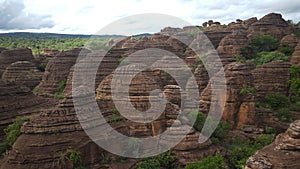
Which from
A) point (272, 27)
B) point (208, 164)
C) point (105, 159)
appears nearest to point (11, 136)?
point (105, 159)

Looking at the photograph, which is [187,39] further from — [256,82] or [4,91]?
[4,91]

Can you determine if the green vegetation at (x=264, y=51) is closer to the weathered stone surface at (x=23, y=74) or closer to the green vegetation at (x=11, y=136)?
the weathered stone surface at (x=23, y=74)

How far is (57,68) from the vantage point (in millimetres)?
39562

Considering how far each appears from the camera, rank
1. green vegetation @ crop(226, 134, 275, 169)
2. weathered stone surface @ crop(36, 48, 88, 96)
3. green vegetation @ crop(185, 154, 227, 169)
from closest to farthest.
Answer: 1. green vegetation @ crop(185, 154, 227, 169)
2. green vegetation @ crop(226, 134, 275, 169)
3. weathered stone surface @ crop(36, 48, 88, 96)

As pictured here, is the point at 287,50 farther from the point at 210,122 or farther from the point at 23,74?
the point at 23,74

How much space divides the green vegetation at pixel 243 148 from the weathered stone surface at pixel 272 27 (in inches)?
1311

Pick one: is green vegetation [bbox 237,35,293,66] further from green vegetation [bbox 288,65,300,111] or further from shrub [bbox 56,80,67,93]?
shrub [bbox 56,80,67,93]

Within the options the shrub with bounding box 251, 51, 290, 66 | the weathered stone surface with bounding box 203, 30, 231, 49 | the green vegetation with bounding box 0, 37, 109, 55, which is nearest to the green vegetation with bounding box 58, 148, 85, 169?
the shrub with bounding box 251, 51, 290, 66

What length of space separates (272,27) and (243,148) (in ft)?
129

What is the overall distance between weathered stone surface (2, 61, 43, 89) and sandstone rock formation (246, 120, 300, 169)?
29541 mm

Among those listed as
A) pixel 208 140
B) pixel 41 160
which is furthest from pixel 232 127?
pixel 41 160

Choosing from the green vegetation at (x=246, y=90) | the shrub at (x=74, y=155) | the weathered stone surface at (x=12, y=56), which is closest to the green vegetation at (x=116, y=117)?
the shrub at (x=74, y=155)

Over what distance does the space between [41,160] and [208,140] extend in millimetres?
9693

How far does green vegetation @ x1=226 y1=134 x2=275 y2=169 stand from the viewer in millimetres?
20625
